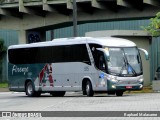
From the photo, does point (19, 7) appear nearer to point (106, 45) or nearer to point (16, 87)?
point (16, 87)

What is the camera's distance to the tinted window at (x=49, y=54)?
3272 cm

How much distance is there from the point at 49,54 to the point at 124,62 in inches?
209

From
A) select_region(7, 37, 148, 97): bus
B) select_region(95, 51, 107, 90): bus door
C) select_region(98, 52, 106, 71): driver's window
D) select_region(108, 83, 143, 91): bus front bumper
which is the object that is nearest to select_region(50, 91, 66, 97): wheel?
select_region(7, 37, 148, 97): bus

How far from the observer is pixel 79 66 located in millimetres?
32781

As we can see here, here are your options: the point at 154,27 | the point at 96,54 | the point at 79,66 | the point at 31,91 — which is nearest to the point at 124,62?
the point at 96,54

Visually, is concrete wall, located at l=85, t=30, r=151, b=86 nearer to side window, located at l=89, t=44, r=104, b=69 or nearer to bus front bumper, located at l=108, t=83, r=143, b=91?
side window, located at l=89, t=44, r=104, b=69

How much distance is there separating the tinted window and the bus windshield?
1.49 meters

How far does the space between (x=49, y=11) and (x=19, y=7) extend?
2202 mm

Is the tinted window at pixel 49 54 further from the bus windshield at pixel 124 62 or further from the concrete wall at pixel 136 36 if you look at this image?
the concrete wall at pixel 136 36

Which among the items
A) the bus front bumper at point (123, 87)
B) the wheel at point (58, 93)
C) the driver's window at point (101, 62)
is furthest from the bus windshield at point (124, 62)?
the wheel at point (58, 93)

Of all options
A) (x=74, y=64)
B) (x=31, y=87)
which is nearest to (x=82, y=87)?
(x=74, y=64)

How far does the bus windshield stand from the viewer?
103ft

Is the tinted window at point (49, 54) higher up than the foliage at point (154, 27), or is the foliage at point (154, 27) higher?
the foliage at point (154, 27)

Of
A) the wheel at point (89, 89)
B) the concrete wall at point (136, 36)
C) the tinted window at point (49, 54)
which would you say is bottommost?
the wheel at point (89, 89)
